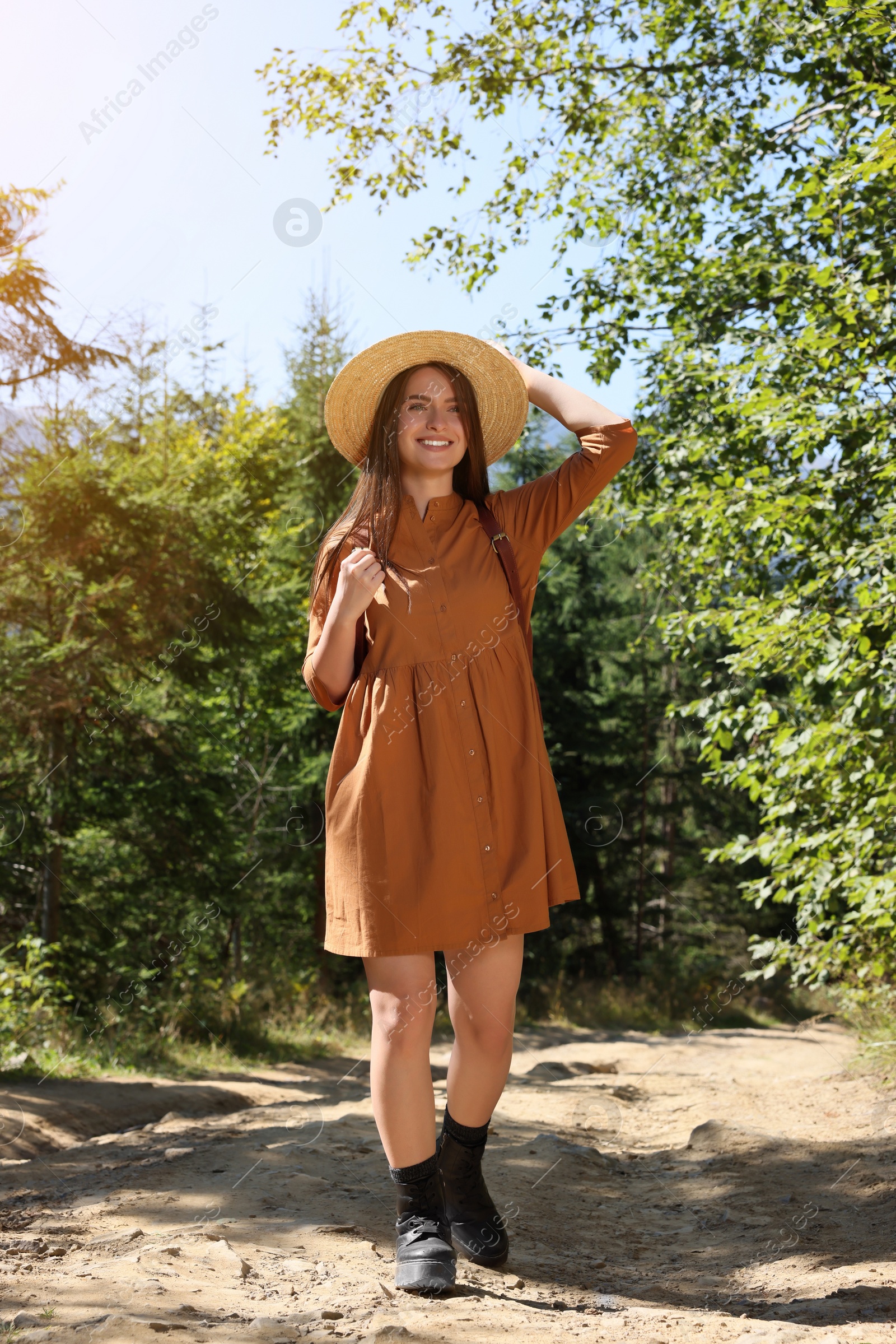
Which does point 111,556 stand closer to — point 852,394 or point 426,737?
point 852,394

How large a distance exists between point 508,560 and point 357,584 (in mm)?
498

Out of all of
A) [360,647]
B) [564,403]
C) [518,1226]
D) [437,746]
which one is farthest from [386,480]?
[518,1226]

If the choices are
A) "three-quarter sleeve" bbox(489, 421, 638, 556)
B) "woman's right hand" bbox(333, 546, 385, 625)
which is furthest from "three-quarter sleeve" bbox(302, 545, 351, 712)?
"three-quarter sleeve" bbox(489, 421, 638, 556)

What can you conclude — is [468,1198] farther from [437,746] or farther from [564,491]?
[564,491]

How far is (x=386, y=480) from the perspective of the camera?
281 centimetres

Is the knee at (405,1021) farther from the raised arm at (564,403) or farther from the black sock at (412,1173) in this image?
the raised arm at (564,403)

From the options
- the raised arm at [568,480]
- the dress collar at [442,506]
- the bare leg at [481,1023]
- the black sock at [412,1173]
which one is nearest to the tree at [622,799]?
the raised arm at [568,480]

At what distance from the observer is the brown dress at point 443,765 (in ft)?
8.32

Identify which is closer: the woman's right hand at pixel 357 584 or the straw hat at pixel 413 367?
the woman's right hand at pixel 357 584

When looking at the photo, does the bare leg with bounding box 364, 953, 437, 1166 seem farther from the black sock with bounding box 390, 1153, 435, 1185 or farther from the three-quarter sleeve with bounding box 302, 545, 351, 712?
the three-quarter sleeve with bounding box 302, 545, 351, 712

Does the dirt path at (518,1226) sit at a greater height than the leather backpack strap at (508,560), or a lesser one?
lesser

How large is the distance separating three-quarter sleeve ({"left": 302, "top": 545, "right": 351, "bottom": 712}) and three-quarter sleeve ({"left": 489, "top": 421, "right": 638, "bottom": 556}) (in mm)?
487

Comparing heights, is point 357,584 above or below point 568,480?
below

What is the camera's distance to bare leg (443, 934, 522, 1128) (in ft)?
8.52
